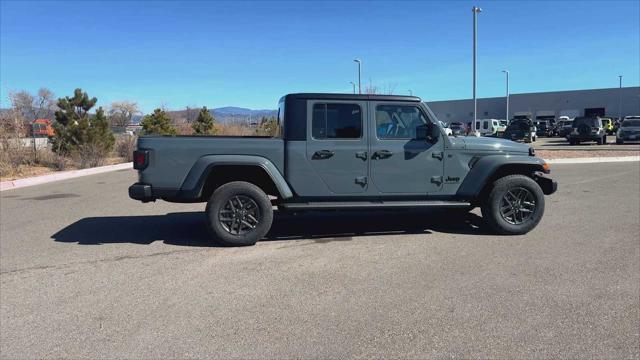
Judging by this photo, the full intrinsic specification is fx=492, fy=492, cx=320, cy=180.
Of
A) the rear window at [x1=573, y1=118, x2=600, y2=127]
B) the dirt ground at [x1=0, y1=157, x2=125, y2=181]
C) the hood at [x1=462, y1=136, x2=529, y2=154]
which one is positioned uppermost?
the rear window at [x1=573, y1=118, x2=600, y2=127]

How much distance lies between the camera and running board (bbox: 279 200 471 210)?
6500mm

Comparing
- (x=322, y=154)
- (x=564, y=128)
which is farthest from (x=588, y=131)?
(x=322, y=154)

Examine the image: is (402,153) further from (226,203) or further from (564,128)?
(564,128)

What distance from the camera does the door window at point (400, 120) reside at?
21.9 feet

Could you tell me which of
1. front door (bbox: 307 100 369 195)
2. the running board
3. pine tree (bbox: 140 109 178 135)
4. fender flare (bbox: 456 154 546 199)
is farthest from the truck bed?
pine tree (bbox: 140 109 178 135)

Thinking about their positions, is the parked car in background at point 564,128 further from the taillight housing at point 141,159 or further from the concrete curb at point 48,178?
the taillight housing at point 141,159

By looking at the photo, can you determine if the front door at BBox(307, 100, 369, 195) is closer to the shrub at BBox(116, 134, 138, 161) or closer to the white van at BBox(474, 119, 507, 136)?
the shrub at BBox(116, 134, 138, 161)

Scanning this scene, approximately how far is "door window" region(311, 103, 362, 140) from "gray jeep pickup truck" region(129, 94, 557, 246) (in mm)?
13

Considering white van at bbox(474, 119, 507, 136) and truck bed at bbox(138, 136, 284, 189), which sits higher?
white van at bbox(474, 119, 507, 136)

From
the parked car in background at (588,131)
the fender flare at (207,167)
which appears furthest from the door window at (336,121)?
the parked car in background at (588,131)

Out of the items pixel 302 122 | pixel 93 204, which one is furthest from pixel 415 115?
pixel 93 204

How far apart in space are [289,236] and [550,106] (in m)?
76.5

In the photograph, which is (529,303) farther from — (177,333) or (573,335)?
(177,333)

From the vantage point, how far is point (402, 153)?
6.62 meters
